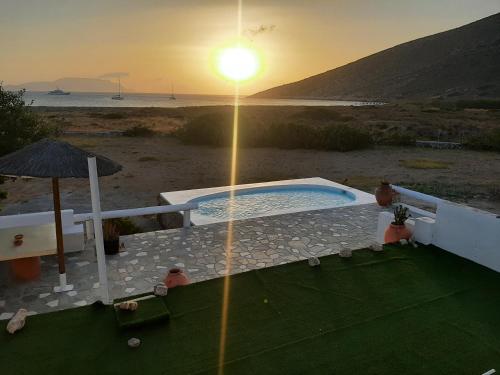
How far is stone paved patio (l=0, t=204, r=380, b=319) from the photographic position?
4.91 metres

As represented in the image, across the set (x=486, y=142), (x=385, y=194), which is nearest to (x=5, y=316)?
(x=385, y=194)

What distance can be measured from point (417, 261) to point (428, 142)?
1813 centimetres

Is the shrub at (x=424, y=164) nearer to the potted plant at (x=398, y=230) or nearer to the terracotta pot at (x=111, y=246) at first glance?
the potted plant at (x=398, y=230)

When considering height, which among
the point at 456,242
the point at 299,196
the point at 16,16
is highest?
the point at 16,16

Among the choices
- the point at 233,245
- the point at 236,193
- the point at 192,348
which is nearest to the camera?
the point at 192,348

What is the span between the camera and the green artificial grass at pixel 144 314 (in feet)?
12.7

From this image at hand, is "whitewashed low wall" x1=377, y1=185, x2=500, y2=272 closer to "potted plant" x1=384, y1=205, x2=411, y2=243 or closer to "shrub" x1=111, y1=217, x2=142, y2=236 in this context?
"potted plant" x1=384, y1=205, x2=411, y2=243

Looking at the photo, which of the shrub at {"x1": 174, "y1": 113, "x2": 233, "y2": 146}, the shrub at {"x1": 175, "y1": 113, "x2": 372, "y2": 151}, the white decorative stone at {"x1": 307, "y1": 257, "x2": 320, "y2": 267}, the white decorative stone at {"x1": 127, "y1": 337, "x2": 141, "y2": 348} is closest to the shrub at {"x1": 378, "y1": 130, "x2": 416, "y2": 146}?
the shrub at {"x1": 175, "y1": 113, "x2": 372, "y2": 151}

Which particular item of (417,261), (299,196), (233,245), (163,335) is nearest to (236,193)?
(299,196)

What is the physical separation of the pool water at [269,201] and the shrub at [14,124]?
367 cm

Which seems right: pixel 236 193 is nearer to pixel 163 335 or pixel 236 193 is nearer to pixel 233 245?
pixel 233 245

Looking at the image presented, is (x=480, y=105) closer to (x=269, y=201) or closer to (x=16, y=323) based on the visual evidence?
(x=269, y=201)

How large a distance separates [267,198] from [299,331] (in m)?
6.94

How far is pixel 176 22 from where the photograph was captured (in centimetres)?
1409
